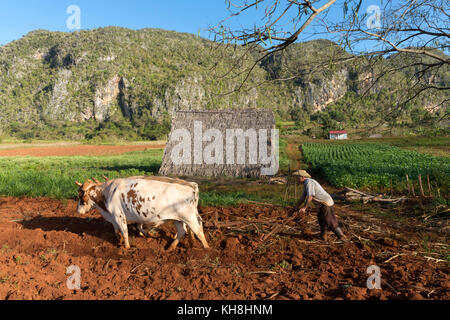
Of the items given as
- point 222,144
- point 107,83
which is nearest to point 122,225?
point 222,144

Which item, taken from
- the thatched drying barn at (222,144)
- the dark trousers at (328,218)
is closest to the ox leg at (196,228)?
the dark trousers at (328,218)

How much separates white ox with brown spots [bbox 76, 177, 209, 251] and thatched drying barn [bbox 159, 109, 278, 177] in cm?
839

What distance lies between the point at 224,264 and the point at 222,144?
10.1 meters

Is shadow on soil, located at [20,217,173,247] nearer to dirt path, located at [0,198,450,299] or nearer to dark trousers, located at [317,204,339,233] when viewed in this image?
Answer: dirt path, located at [0,198,450,299]

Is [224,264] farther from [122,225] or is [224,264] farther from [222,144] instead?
[222,144]

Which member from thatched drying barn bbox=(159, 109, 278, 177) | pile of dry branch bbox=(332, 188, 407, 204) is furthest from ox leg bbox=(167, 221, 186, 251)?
thatched drying barn bbox=(159, 109, 278, 177)

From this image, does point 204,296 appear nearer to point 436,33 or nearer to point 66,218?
point 66,218

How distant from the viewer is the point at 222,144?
45.4 ft

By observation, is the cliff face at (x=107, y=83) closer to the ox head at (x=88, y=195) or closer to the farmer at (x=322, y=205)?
the ox head at (x=88, y=195)

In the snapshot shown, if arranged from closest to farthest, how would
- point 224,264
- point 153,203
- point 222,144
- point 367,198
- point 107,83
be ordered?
point 224,264, point 153,203, point 367,198, point 222,144, point 107,83

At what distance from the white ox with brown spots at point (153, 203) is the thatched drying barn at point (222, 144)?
8.39 m

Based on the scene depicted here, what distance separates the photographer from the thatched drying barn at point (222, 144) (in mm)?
13031
